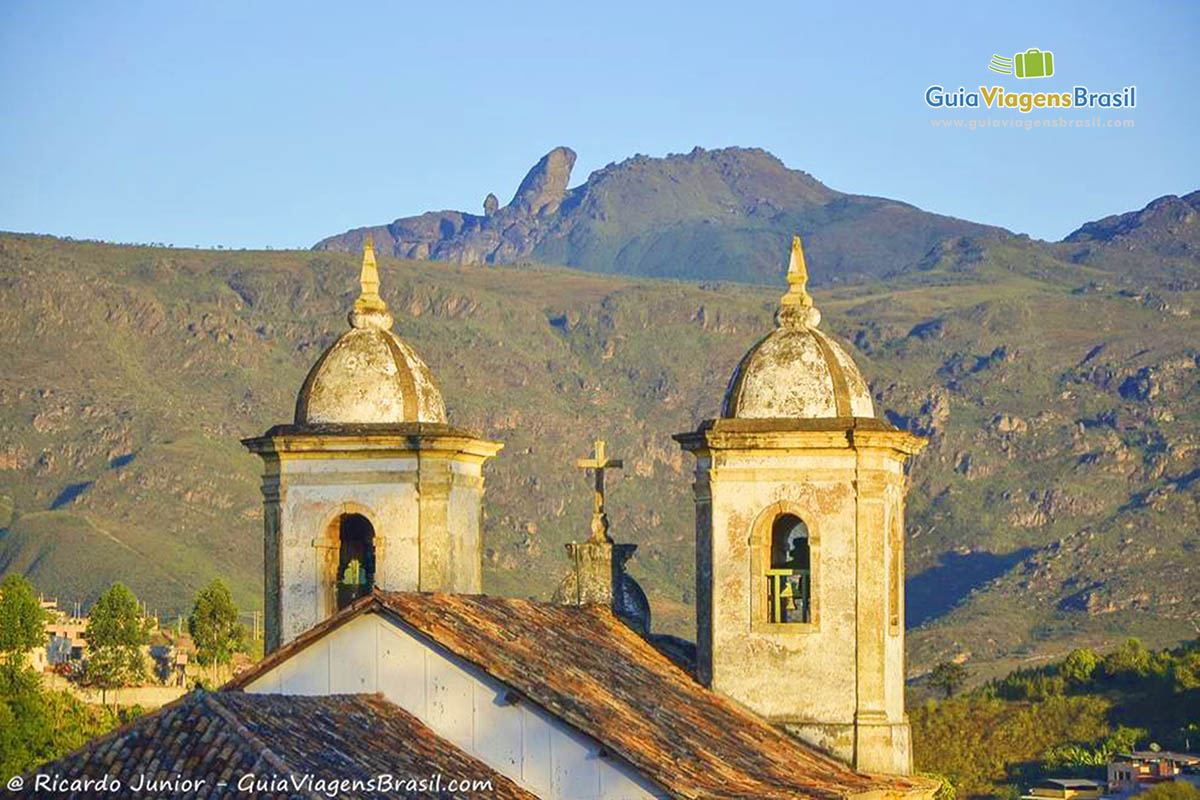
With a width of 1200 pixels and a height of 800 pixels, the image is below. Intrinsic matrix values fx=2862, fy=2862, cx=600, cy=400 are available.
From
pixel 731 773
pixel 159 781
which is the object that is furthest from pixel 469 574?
pixel 159 781

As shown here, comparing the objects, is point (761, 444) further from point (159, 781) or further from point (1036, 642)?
point (1036, 642)

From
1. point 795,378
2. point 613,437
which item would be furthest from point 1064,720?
point 613,437

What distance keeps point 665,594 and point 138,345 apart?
56.1 m

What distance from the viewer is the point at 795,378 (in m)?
25.8

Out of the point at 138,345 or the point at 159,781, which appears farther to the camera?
the point at 138,345

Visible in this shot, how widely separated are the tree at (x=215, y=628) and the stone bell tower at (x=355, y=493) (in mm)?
76725

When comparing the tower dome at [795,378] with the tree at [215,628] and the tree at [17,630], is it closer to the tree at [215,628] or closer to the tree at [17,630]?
the tree at [17,630]

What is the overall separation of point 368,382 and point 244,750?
8969 mm

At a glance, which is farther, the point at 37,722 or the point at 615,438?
the point at 615,438

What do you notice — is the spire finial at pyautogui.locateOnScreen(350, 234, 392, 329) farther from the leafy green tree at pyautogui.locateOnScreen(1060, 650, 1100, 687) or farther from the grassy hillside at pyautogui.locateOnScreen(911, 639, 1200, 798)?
the leafy green tree at pyautogui.locateOnScreen(1060, 650, 1100, 687)

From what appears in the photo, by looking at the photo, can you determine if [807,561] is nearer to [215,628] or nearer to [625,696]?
[625,696]

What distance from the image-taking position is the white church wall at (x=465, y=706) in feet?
65.8

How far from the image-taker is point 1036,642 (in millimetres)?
135625

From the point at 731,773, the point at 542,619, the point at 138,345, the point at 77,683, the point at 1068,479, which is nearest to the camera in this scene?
the point at 731,773
